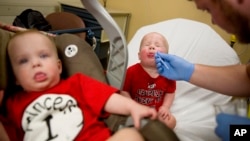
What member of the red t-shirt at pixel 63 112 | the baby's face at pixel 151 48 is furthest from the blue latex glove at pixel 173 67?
the red t-shirt at pixel 63 112

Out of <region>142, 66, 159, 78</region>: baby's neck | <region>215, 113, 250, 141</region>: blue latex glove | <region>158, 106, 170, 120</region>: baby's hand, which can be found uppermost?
<region>142, 66, 159, 78</region>: baby's neck

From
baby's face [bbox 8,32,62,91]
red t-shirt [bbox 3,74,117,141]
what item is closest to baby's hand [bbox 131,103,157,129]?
red t-shirt [bbox 3,74,117,141]

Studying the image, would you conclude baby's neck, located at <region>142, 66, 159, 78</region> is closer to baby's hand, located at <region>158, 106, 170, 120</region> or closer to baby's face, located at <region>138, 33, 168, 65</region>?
baby's face, located at <region>138, 33, 168, 65</region>

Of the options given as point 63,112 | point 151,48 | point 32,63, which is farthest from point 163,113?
point 32,63

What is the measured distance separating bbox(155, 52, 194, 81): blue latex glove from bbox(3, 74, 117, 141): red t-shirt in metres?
0.41

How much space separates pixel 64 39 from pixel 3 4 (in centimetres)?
147

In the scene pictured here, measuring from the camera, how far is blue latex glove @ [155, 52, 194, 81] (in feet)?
4.22

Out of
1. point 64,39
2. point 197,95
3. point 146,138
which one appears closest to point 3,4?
point 64,39

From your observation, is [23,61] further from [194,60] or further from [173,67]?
[194,60]

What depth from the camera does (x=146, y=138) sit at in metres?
0.75

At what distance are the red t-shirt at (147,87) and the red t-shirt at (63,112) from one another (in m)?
0.39

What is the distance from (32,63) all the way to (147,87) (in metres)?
0.60

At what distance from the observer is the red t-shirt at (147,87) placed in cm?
134

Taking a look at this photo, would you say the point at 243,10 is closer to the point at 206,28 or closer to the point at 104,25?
the point at 104,25
